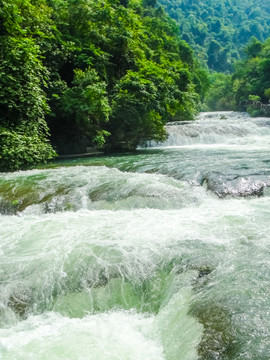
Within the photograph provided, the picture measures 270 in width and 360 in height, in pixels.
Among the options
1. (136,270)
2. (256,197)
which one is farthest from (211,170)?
(136,270)

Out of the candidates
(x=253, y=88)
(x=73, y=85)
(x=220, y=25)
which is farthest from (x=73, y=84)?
(x=220, y=25)

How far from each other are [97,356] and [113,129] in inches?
474

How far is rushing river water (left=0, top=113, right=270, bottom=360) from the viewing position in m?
2.65

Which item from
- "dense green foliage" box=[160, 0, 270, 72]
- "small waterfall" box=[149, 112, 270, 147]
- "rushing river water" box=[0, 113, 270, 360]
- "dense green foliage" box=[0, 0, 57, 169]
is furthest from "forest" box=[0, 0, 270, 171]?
"dense green foliage" box=[160, 0, 270, 72]

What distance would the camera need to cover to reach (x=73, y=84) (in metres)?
12.7

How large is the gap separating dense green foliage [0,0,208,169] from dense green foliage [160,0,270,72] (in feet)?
290

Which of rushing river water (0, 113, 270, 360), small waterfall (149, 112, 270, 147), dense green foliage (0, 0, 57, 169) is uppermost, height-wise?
dense green foliage (0, 0, 57, 169)

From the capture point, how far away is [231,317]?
2682 millimetres

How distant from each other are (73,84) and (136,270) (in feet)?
35.4

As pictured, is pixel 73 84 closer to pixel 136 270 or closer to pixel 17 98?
pixel 17 98

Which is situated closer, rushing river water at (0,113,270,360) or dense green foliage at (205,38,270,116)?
rushing river water at (0,113,270,360)

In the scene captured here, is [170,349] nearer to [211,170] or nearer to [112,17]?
[211,170]

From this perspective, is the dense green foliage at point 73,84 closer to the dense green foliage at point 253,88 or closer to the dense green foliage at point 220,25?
the dense green foliage at point 253,88

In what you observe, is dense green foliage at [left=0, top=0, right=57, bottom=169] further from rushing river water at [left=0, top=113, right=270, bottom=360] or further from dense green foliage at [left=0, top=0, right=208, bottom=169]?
rushing river water at [left=0, top=113, right=270, bottom=360]
